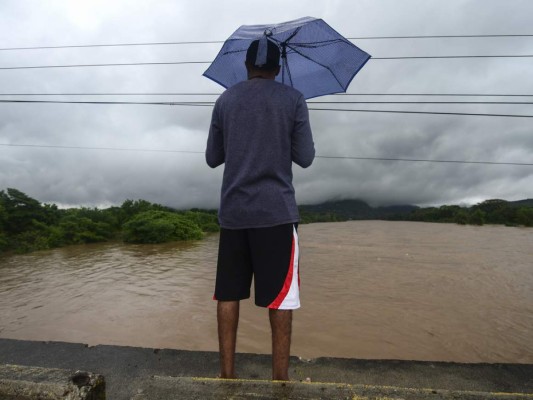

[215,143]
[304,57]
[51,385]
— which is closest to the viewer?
[51,385]

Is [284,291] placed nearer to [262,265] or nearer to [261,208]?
[262,265]

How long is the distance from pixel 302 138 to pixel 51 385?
1416 millimetres

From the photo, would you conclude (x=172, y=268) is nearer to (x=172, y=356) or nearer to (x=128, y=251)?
(x=128, y=251)

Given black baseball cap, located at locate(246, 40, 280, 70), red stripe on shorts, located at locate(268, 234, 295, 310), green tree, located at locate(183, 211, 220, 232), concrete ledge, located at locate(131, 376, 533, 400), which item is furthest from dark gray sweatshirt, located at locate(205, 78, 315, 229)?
green tree, located at locate(183, 211, 220, 232)

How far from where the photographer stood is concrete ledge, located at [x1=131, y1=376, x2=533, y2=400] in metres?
1.15

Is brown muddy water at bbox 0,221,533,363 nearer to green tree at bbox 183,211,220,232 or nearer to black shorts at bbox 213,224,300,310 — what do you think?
black shorts at bbox 213,224,300,310

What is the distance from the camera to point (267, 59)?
5.62ft

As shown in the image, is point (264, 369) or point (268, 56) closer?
point (268, 56)

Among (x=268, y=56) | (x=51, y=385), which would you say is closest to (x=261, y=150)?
(x=268, y=56)

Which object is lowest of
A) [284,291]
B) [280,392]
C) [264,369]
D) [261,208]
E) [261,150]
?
[264,369]

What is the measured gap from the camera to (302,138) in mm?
1691

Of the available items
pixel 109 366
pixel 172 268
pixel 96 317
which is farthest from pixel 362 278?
pixel 109 366

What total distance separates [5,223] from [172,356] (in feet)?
58.7

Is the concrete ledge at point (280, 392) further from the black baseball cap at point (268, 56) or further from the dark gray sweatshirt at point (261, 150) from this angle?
the black baseball cap at point (268, 56)
